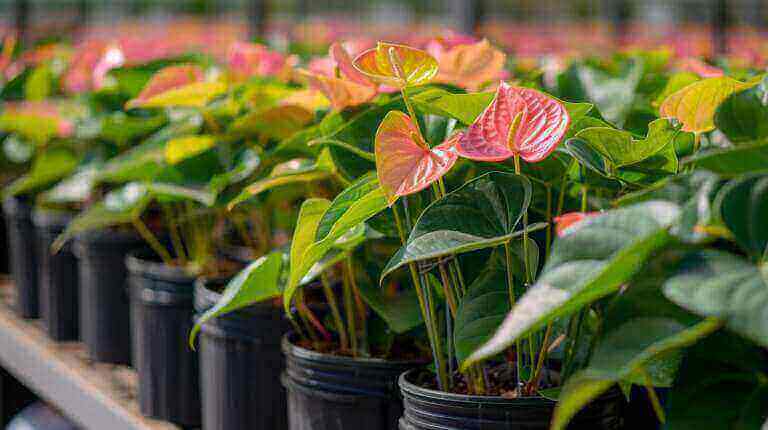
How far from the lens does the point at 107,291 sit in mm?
1270

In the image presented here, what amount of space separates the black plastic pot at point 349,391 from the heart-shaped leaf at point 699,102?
27cm

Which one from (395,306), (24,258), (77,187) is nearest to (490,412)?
(395,306)

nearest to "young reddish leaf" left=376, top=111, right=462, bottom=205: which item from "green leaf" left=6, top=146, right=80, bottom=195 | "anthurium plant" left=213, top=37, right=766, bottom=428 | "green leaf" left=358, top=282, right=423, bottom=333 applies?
"anthurium plant" left=213, top=37, right=766, bottom=428

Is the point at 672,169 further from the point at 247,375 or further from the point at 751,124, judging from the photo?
the point at 247,375

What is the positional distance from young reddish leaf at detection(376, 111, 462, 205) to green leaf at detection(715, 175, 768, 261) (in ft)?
0.50

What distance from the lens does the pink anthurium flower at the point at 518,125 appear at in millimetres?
493

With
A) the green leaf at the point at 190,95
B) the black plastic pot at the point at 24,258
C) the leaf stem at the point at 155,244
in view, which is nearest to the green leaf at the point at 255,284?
the green leaf at the point at 190,95

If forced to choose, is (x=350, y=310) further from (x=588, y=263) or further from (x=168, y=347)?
(x=588, y=263)

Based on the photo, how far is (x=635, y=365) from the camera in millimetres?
371

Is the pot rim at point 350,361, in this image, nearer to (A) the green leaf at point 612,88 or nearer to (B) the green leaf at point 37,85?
(A) the green leaf at point 612,88

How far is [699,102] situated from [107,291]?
91 centimetres

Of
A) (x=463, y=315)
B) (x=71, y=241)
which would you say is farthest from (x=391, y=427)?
(x=71, y=241)

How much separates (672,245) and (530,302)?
72 millimetres

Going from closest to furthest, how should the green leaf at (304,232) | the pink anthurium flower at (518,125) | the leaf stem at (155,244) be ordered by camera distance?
1. the pink anthurium flower at (518,125)
2. the green leaf at (304,232)
3. the leaf stem at (155,244)
